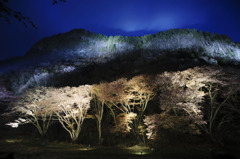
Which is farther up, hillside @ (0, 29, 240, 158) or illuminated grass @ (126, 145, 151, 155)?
hillside @ (0, 29, 240, 158)

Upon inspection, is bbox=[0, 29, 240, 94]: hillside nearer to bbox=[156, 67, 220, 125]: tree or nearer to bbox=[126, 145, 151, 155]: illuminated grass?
bbox=[156, 67, 220, 125]: tree

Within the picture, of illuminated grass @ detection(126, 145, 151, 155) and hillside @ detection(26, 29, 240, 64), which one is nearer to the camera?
illuminated grass @ detection(126, 145, 151, 155)

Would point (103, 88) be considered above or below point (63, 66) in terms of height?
below

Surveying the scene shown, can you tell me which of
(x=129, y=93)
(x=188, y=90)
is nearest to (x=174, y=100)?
(x=188, y=90)

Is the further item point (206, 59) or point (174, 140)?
point (206, 59)

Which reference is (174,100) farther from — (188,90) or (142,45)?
(142,45)

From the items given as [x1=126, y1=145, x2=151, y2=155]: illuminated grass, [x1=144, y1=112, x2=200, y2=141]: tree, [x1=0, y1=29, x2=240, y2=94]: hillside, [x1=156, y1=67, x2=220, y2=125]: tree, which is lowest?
[x1=126, y1=145, x2=151, y2=155]: illuminated grass

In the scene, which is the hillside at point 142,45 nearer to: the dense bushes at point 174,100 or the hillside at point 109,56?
the hillside at point 109,56

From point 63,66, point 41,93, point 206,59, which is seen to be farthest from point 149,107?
point 63,66

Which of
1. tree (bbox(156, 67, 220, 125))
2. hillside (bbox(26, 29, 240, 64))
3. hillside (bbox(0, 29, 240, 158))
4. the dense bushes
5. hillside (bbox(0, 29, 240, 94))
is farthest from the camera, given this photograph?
hillside (bbox(26, 29, 240, 64))

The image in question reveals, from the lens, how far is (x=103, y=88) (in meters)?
10.4

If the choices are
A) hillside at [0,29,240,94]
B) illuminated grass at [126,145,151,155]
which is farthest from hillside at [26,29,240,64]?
illuminated grass at [126,145,151,155]

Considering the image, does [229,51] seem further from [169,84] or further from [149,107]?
[169,84]

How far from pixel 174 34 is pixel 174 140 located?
19.5m
